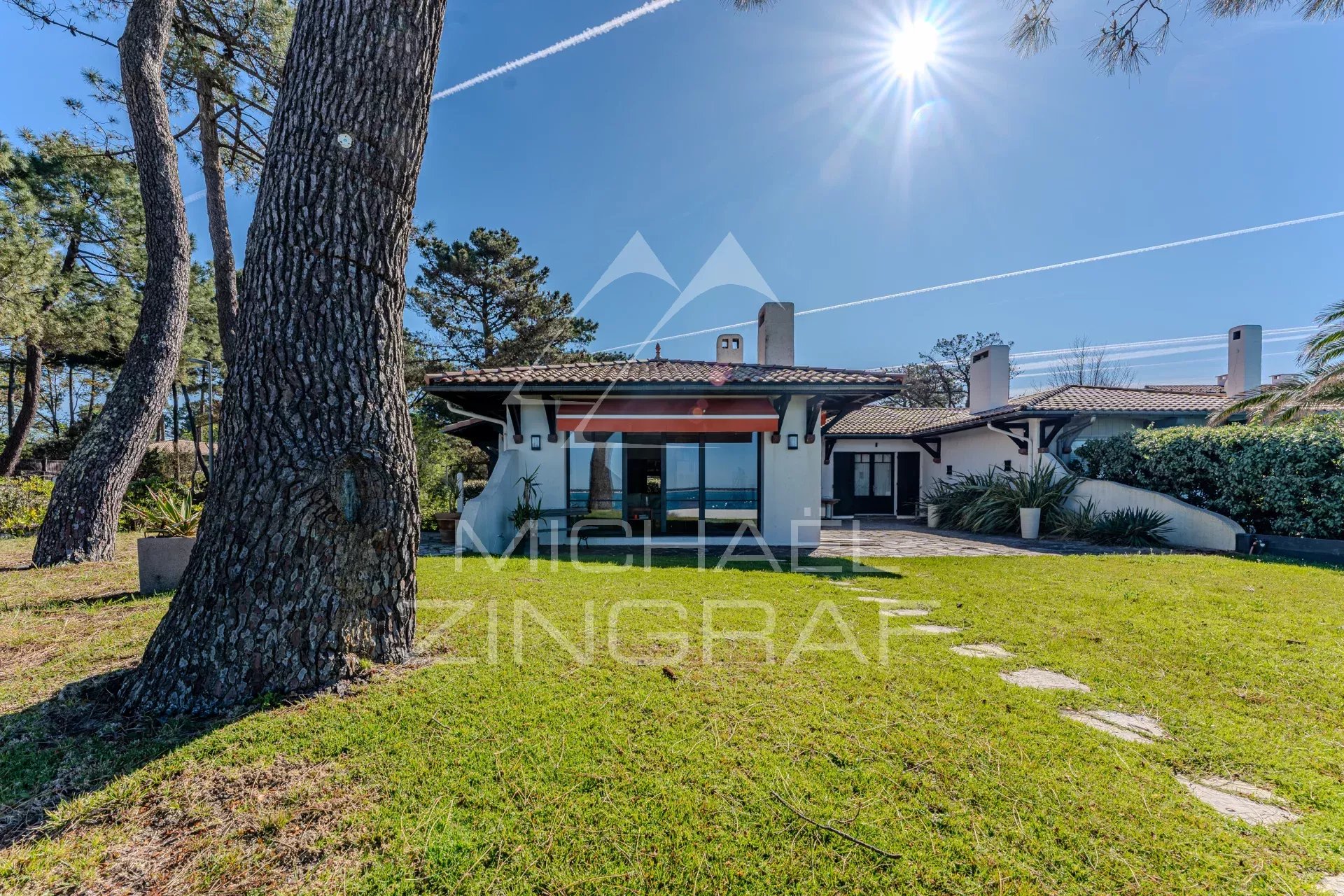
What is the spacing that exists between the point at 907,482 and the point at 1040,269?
18.6 m

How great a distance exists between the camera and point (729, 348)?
737 inches

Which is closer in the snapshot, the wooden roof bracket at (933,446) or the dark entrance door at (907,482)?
the wooden roof bracket at (933,446)

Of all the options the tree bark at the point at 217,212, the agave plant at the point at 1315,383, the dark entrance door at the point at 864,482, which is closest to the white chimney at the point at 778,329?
the dark entrance door at the point at 864,482

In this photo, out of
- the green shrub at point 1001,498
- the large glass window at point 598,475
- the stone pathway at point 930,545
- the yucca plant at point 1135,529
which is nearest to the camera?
the stone pathway at point 930,545

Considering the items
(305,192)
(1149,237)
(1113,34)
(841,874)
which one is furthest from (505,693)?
(1149,237)

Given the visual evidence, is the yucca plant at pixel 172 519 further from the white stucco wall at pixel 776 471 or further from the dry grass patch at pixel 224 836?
the white stucco wall at pixel 776 471

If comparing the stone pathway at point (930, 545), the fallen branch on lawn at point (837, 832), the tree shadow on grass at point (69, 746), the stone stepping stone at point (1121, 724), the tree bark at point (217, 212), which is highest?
the tree bark at point (217, 212)

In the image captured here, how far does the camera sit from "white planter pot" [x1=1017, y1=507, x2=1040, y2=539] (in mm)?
16031

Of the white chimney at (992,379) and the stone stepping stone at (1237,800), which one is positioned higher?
the white chimney at (992,379)

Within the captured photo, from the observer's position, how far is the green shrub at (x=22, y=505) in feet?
43.2

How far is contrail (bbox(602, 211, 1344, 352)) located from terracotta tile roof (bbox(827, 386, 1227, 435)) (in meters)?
6.53

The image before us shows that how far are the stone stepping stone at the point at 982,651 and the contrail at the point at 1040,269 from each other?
42.8 ft

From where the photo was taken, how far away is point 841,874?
2.38m

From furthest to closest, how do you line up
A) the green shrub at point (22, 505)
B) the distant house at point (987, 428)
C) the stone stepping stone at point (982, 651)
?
the distant house at point (987, 428), the green shrub at point (22, 505), the stone stepping stone at point (982, 651)
